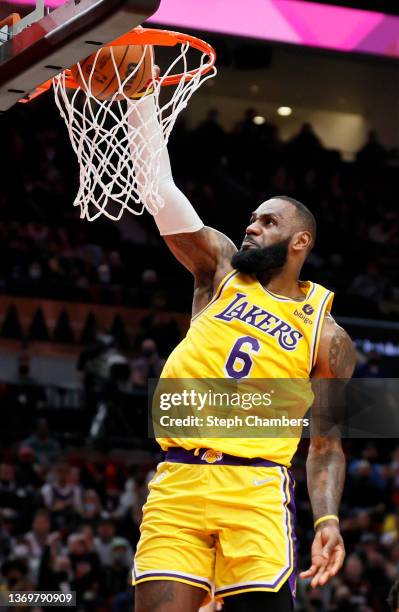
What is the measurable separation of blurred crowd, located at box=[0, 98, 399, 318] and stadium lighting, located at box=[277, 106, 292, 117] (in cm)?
91

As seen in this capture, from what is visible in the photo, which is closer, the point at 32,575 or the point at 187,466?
the point at 187,466

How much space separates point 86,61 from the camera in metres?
5.11

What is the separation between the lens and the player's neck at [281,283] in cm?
543

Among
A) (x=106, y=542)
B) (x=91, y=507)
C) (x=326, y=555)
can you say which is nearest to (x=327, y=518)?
(x=326, y=555)

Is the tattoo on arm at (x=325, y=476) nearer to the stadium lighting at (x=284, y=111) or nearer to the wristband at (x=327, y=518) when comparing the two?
the wristband at (x=327, y=518)

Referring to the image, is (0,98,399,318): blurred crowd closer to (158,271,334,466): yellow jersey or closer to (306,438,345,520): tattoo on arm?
(158,271,334,466): yellow jersey

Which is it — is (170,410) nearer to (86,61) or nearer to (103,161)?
(103,161)

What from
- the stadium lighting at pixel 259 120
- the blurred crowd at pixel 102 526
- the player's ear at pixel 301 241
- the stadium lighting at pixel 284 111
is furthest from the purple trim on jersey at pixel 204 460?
the stadium lighting at pixel 284 111

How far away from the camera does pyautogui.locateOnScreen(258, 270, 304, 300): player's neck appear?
17.8 ft

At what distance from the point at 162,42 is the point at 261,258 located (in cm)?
104

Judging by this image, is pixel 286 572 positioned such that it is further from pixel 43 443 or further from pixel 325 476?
pixel 43 443

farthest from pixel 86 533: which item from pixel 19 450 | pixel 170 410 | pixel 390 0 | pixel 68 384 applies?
pixel 170 410

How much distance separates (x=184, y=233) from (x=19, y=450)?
28.3 ft

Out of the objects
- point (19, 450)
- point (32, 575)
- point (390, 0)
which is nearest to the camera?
point (32, 575)
